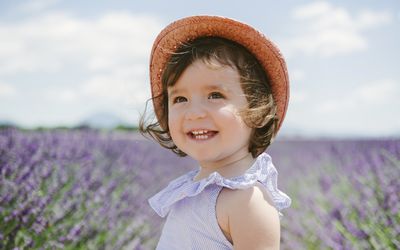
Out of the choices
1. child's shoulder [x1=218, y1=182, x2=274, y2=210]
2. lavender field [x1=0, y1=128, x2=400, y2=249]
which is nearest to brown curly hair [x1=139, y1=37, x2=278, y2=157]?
child's shoulder [x1=218, y1=182, x2=274, y2=210]

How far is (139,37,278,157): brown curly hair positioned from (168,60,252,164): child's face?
26mm

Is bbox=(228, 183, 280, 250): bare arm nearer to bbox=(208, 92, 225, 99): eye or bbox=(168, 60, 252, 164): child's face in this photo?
bbox=(168, 60, 252, 164): child's face

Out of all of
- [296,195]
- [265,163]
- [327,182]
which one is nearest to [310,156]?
[296,195]

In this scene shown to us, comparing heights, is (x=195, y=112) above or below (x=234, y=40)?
below

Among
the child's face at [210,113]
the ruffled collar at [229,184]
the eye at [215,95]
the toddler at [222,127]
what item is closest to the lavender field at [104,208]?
the ruffled collar at [229,184]

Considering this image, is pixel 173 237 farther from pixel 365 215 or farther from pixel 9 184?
pixel 365 215

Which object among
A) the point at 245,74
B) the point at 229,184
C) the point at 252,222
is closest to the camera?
the point at 252,222

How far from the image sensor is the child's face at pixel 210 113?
1835 millimetres

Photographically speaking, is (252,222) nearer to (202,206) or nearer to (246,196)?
(246,196)

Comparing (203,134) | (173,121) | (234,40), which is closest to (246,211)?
(203,134)

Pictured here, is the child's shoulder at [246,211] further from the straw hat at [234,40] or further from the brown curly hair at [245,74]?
the straw hat at [234,40]

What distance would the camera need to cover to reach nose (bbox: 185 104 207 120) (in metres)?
1.83

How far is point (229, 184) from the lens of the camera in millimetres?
1775

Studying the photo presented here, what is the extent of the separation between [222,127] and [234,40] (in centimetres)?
32
